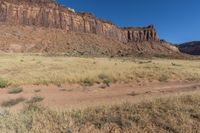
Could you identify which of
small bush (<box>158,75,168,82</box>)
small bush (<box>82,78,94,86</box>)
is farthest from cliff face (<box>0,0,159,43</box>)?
small bush (<box>158,75,168,82</box>)

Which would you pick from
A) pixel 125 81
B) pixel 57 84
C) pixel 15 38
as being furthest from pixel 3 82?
pixel 15 38

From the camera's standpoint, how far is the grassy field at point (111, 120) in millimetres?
5848

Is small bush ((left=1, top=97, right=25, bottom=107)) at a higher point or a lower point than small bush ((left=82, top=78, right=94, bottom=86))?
lower

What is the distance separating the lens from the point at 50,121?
20.3ft

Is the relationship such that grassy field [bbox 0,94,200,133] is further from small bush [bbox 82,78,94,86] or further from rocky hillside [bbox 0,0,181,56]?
rocky hillside [bbox 0,0,181,56]

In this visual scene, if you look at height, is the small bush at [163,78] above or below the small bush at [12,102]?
above

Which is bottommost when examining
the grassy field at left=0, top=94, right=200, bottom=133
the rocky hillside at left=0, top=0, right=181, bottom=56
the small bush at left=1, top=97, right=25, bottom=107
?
A: the small bush at left=1, top=97, right=25, bottom=107

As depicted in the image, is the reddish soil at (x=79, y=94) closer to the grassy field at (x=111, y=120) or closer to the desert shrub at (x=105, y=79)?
the desert shrub at (x=105, y=79)

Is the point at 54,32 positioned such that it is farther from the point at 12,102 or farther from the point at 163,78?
the point at 12,102

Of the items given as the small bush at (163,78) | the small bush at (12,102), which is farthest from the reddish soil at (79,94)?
the small bush at (163,78)

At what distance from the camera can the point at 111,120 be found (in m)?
6.30

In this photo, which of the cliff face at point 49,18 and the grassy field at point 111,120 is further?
the cliff face at point 49,18

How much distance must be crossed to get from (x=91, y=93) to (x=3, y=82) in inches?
218

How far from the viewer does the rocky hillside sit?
7406cm
